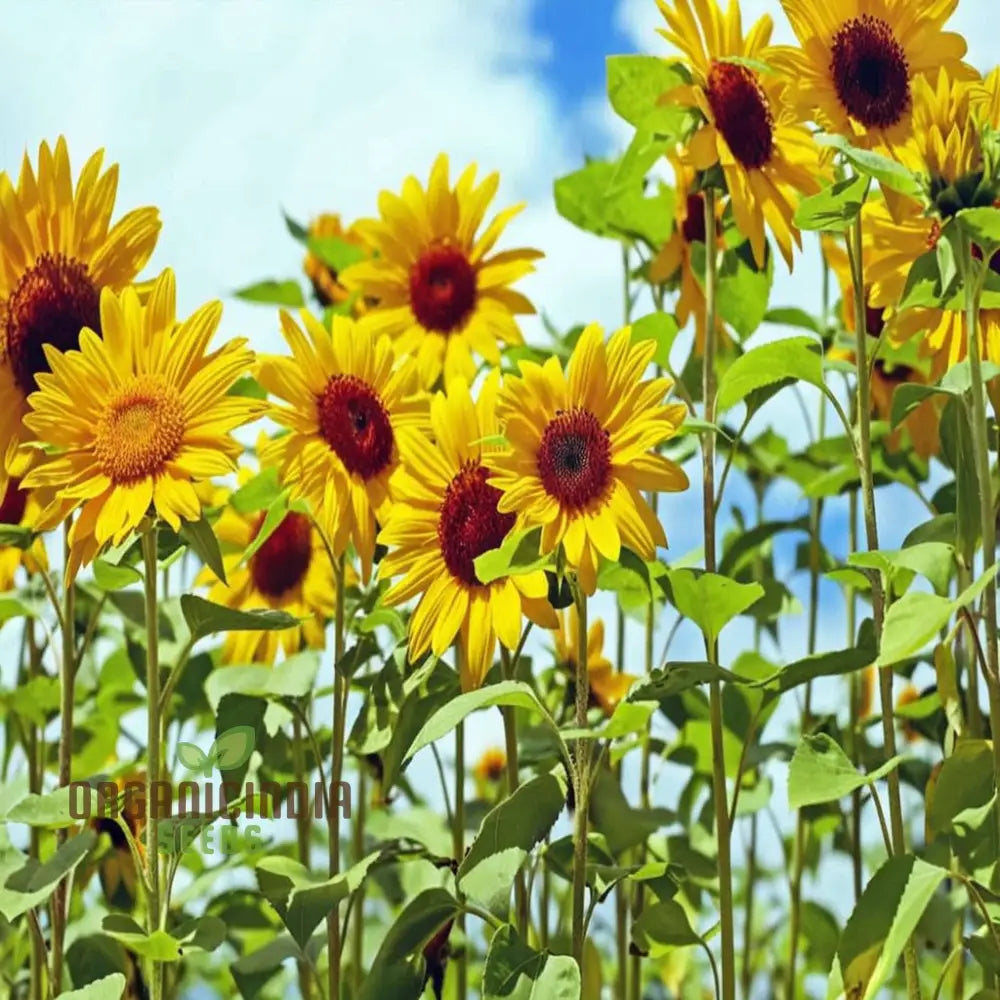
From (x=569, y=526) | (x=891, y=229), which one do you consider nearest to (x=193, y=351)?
(x=569, y=526)

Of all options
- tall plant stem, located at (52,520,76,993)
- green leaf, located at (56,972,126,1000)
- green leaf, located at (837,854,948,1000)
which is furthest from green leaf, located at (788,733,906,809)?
tall plant stem, located at (52,520,76,993)

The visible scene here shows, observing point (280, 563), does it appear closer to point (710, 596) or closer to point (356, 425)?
point (356, 425)

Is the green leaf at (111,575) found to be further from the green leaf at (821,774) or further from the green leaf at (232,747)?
the green leaf at (821,774)

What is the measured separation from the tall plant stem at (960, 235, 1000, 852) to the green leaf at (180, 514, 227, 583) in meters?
0.43

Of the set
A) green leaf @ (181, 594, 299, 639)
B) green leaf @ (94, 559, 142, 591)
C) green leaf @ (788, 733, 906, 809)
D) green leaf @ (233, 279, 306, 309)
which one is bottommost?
green leaf @ (788, 733, 906, 809)

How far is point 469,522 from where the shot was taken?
40.4 inches

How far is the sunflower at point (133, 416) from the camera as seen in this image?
3.15ft

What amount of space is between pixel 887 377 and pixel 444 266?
429 millimetres

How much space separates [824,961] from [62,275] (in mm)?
829

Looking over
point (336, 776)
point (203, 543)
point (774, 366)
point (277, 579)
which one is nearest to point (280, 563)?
point (277, 579)

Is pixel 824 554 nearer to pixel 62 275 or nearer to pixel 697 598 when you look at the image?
pixel 697 598

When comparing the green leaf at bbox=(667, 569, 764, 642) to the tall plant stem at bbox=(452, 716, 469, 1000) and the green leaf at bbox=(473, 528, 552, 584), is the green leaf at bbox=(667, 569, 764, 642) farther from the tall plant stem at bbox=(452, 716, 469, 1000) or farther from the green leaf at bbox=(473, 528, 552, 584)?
the tall plant stem at bbox=(452, 716, 469, 1000)

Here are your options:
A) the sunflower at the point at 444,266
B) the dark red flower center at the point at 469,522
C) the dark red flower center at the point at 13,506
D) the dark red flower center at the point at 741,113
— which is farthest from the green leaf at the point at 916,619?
the dark red flower center at the point at 13,506

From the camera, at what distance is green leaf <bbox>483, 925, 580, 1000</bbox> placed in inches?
34.9
